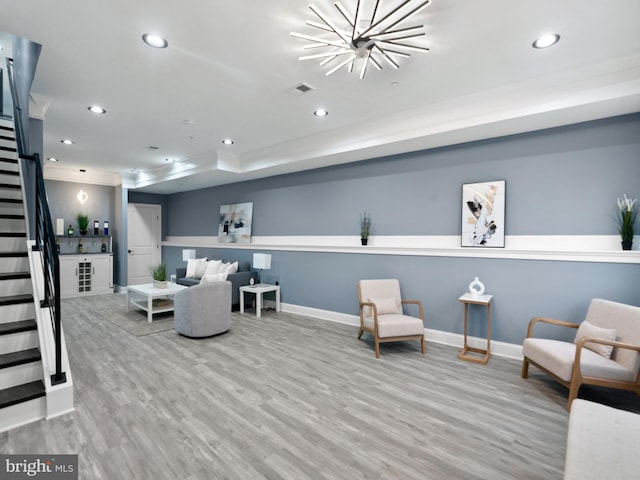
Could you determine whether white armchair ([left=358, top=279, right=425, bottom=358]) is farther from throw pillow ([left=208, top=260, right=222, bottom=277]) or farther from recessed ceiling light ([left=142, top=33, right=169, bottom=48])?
throw pillow ([left=208, top=260, right=222, bottom=277])

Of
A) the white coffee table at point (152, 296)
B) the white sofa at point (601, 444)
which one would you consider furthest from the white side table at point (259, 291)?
the white sofa at point (601, 444)

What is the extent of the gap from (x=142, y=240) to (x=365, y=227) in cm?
719

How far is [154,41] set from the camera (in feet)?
8.61

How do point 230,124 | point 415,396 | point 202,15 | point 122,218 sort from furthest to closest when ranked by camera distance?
1. point 122,218
2. point 230,124
3. point 415,396
4. point 202,15

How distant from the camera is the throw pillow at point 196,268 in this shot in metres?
7.18

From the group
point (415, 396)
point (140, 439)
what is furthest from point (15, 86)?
point (415, 396)

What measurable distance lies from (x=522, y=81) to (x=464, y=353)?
10.5ft

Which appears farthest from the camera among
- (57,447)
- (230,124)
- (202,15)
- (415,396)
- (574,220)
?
(230,124)

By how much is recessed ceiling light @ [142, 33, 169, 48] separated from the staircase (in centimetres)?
253

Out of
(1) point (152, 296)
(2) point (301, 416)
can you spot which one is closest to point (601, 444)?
(2) point (301, 416)

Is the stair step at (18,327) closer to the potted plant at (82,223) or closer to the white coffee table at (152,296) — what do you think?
the white coffee table at (152,296)

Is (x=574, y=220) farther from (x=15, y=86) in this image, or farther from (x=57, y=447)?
(x=15, y=86)

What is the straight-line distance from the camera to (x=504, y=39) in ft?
8.41

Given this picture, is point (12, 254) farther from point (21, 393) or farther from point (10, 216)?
point (21, 393)
